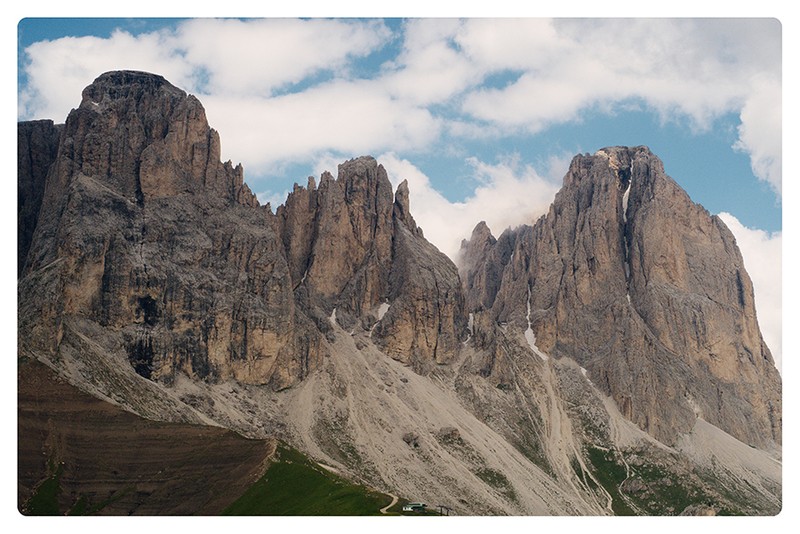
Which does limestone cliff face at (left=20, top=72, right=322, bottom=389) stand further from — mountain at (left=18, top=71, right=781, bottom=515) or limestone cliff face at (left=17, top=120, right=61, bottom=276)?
limestone cliff face at (left=17, top=120, right=61, bottom=276)

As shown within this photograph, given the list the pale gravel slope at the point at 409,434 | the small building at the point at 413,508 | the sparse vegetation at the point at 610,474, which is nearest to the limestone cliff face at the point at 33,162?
the pale gravel slope at the point at 409,434

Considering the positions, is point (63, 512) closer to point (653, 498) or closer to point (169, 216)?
point (169, 216)

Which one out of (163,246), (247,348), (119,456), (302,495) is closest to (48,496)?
(119,456)

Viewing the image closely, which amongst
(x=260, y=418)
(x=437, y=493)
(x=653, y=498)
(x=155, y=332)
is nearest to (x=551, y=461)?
(x=653, y=498)

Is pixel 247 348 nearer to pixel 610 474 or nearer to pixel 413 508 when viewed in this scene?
pixel 610 474

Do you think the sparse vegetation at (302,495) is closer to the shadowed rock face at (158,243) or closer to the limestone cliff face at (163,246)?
the shadowed rock face at (158,243)

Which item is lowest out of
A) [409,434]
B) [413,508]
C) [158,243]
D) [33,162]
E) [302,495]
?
[302,495]
